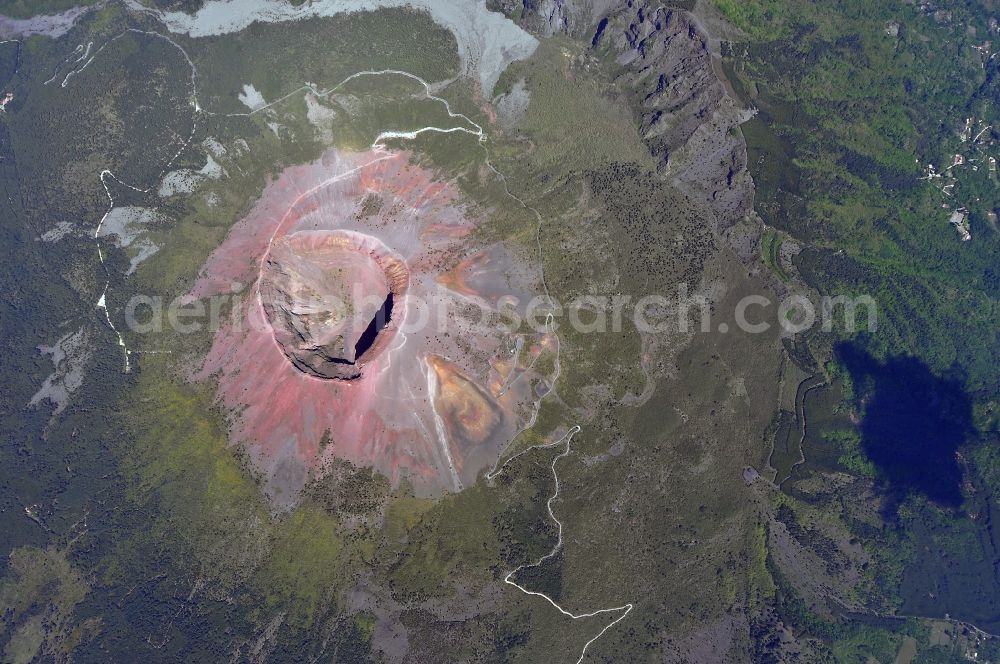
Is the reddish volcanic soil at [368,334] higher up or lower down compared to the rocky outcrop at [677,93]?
lower down

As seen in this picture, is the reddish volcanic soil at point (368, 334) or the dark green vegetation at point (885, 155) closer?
the reddish volcanic soil at point (368, 334)

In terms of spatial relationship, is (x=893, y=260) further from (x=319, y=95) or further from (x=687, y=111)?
(x=319, y=95)

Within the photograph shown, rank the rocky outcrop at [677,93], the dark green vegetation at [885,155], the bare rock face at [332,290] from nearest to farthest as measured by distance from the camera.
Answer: the bare rock face at [332,290] < the rocky outcrop at [677,93] < the dark green vegetation at [885,155]

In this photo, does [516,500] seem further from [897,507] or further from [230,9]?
[230,9]

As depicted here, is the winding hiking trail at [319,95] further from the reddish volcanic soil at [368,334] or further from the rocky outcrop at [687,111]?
the rocky outcrop at [687,111]

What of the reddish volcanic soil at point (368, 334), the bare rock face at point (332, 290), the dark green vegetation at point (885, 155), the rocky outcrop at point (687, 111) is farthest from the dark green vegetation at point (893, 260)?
the bare rock face at point (332, 290)

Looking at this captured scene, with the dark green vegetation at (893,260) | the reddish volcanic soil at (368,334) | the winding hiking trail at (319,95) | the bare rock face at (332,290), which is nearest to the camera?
the reddish volcanic soil at (368,334)

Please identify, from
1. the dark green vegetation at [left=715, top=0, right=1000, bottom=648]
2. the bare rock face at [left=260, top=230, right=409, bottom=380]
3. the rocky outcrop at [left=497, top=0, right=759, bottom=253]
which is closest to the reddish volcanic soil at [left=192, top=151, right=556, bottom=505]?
the bare rock face at [left=260, top=230, right=409, bottom=380]
